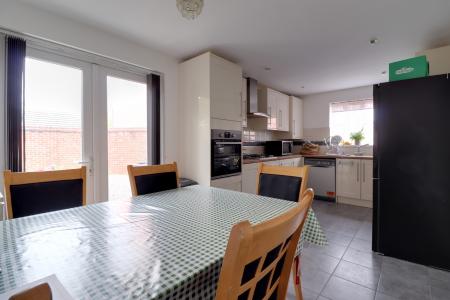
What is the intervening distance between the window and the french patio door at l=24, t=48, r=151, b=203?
4233 mm

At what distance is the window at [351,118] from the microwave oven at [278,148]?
48.5 inches

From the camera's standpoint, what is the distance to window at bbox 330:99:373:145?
455 cm

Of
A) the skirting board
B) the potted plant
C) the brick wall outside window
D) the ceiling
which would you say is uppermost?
the ceiling

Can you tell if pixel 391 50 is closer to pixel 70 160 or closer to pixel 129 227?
pixel 129 227

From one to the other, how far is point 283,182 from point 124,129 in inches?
79.3

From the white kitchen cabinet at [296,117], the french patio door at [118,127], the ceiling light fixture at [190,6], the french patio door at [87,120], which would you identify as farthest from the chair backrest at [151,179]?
the white kitchen cabinet at [296,117]

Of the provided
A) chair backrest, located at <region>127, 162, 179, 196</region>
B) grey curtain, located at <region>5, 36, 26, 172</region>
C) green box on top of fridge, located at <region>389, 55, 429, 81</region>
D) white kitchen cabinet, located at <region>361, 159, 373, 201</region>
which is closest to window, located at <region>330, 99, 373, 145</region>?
white kitchen cabinet, located at <region>361, 159, 373, 201</region>

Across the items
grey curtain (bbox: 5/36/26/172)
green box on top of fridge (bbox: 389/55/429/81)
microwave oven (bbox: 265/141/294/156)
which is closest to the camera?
grey curtain (bbox: 5/36/26/172)

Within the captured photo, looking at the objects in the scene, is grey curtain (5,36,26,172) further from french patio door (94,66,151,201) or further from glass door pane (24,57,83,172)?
french patio door (94,66,151,201)

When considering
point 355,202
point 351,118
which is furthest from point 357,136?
point 355,202

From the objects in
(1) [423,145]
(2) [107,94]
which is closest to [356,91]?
(1) [423,145]

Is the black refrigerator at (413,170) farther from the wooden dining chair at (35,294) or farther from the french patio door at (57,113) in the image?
the french patio door at (57,113)

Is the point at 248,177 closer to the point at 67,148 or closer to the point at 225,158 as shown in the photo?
the point at 225,158

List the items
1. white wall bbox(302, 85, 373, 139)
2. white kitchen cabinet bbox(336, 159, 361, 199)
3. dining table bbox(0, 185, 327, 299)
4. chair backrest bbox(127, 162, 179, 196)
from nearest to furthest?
dining table bbox(0, 185, 327, 299)
chair backrest bbox(127, 162, 179, 196)
white kitchen cabinet bbox(336, 159, 361, 199)
white wall bbox(302, 85, 373, 139)
